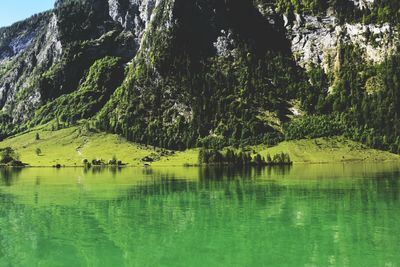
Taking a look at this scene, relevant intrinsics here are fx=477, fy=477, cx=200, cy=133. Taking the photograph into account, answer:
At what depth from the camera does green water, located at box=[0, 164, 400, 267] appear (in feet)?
141

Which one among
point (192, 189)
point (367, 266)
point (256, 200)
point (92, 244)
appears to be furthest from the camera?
point (192, 189)

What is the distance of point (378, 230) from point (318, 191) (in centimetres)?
4367

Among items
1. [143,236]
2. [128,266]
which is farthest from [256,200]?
[128,266]

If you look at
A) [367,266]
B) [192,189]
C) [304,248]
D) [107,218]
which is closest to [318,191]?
[192,189]

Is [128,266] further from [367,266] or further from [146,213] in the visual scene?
[146,213]

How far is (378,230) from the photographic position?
53.2 m

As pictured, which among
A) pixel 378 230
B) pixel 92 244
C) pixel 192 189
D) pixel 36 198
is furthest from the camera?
pixel 192 189

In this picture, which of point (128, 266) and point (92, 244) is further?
point (92, 244)

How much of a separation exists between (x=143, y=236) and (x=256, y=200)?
1370 inches

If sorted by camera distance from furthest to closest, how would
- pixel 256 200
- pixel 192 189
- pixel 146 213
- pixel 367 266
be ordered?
pixel 192 189
pixel 256 200
pixel 146 213
pixel 367 266

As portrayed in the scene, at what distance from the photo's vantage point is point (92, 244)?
49406 millimetres

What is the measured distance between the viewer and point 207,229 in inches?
2238

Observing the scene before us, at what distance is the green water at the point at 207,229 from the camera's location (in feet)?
141

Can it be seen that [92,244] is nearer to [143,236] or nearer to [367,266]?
[143,236]
